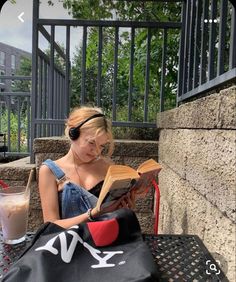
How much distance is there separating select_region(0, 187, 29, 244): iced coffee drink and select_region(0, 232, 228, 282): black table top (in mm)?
44

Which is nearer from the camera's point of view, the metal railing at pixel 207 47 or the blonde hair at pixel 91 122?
the metal railing at pixel 207 47

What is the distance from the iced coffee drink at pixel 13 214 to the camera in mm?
1271

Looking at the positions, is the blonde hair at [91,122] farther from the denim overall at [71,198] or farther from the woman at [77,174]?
the denim overall at [71,198]

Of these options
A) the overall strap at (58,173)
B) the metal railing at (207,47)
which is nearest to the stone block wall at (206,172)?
the metal railing at (207,47)

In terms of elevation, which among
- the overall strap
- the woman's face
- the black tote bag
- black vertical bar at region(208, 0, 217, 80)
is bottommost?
the black tote bag

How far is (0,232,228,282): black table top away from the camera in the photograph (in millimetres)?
914

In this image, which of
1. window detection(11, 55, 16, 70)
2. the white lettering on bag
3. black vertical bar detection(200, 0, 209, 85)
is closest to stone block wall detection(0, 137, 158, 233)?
black vertical bar detection(200, 0, 209, 85)

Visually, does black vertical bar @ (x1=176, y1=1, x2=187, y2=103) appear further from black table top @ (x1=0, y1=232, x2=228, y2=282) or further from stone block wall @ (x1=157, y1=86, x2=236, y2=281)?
black table top @ (x1=0, y1=232, x2=228, y2=282)

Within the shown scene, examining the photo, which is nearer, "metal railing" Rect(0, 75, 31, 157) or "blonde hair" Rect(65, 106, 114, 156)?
"blonde hair" Rect(65, 106, 114, 156)

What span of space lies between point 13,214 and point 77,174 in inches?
23.1

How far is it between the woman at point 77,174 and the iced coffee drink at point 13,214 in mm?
354

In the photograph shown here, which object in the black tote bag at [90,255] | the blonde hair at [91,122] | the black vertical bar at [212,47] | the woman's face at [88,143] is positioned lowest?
the black tote bag at [90,255]

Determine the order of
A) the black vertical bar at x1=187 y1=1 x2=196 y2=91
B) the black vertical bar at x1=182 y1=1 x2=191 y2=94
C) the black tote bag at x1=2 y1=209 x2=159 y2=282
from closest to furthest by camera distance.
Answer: the black tote bag at x1=2 y1=209 x2=159 y2=282 < the black vertical bar at x1=187 y1=1 x2=196 y2=91 < the black vertical bar at x1=182 y1=1 x2=191 y2=94

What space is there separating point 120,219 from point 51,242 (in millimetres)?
222
